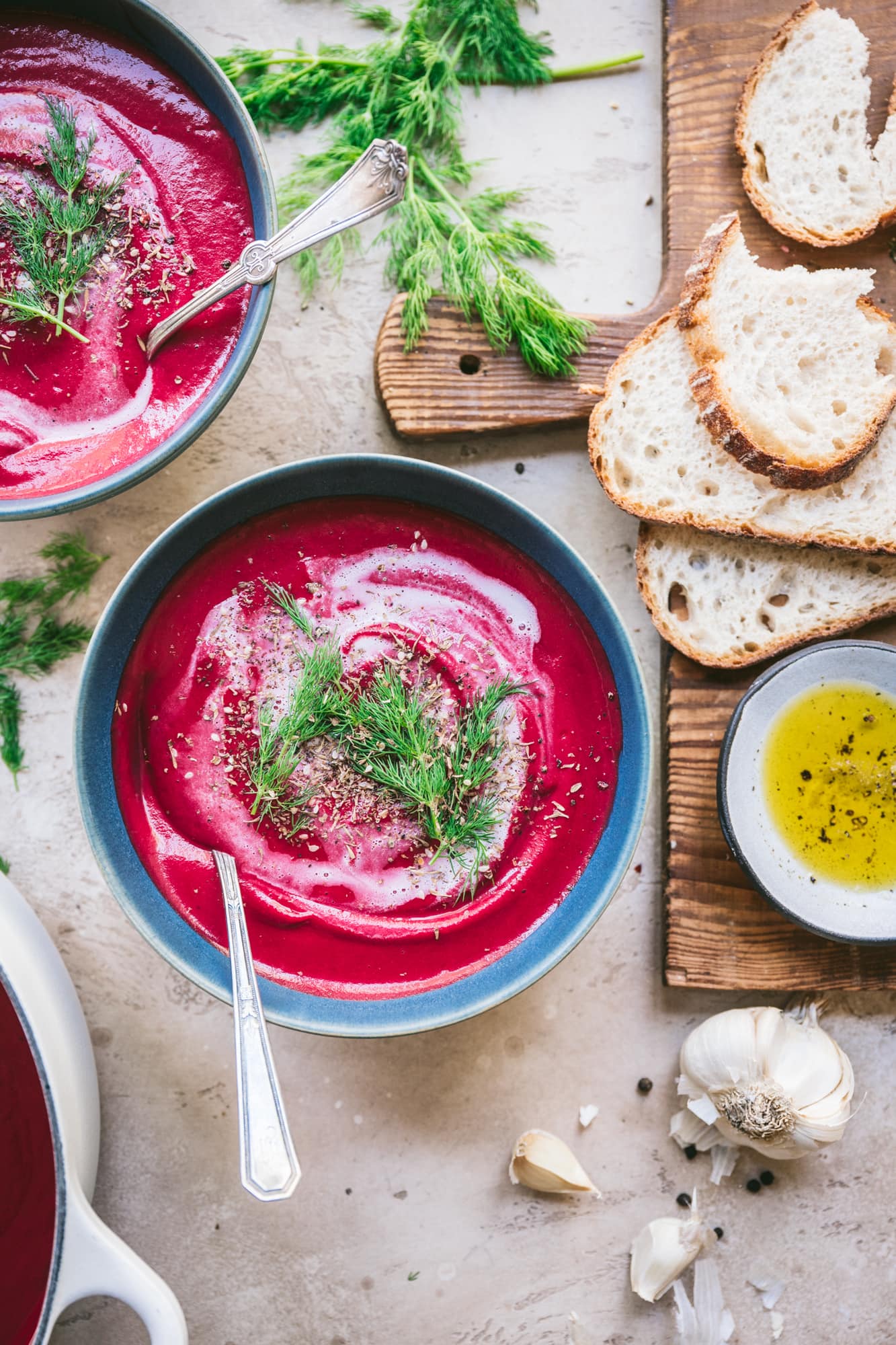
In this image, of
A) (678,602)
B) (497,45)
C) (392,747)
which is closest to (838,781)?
(678,602)

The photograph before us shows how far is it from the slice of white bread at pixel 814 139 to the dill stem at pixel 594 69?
0.29 m

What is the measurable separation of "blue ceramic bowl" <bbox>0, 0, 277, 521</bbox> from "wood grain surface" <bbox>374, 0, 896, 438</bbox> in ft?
1.19

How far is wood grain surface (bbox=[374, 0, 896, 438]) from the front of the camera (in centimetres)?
228

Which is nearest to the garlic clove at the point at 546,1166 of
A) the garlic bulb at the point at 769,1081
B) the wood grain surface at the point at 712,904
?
the garlic bulb at the point at 769,1081

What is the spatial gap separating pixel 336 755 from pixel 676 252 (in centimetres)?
139

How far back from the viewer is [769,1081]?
2.23 m

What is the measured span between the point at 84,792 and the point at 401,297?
1.27 meters

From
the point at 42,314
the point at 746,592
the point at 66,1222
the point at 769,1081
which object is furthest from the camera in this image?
the point at 746,592

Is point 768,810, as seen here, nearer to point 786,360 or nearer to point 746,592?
point 746,592

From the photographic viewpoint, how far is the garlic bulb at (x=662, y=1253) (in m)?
2.29

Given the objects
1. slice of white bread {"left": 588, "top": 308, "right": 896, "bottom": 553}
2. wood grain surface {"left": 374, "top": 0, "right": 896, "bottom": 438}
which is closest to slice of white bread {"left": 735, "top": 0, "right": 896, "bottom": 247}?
wood grain surface {"left": 374, "top": 0, "right": 896, "bottom": 438}

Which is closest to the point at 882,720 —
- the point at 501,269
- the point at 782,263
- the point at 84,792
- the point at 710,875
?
the point at 710,875

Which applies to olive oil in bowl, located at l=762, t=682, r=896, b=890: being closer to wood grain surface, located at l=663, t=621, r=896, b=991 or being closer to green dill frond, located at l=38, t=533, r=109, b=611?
wood grain surface, located at l=663, t=621, r=896, b=991

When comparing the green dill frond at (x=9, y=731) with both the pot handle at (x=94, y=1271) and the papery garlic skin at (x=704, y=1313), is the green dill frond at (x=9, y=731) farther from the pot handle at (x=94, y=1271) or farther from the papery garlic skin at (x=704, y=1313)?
the papery garlic skin at (x=704, y=1313)
